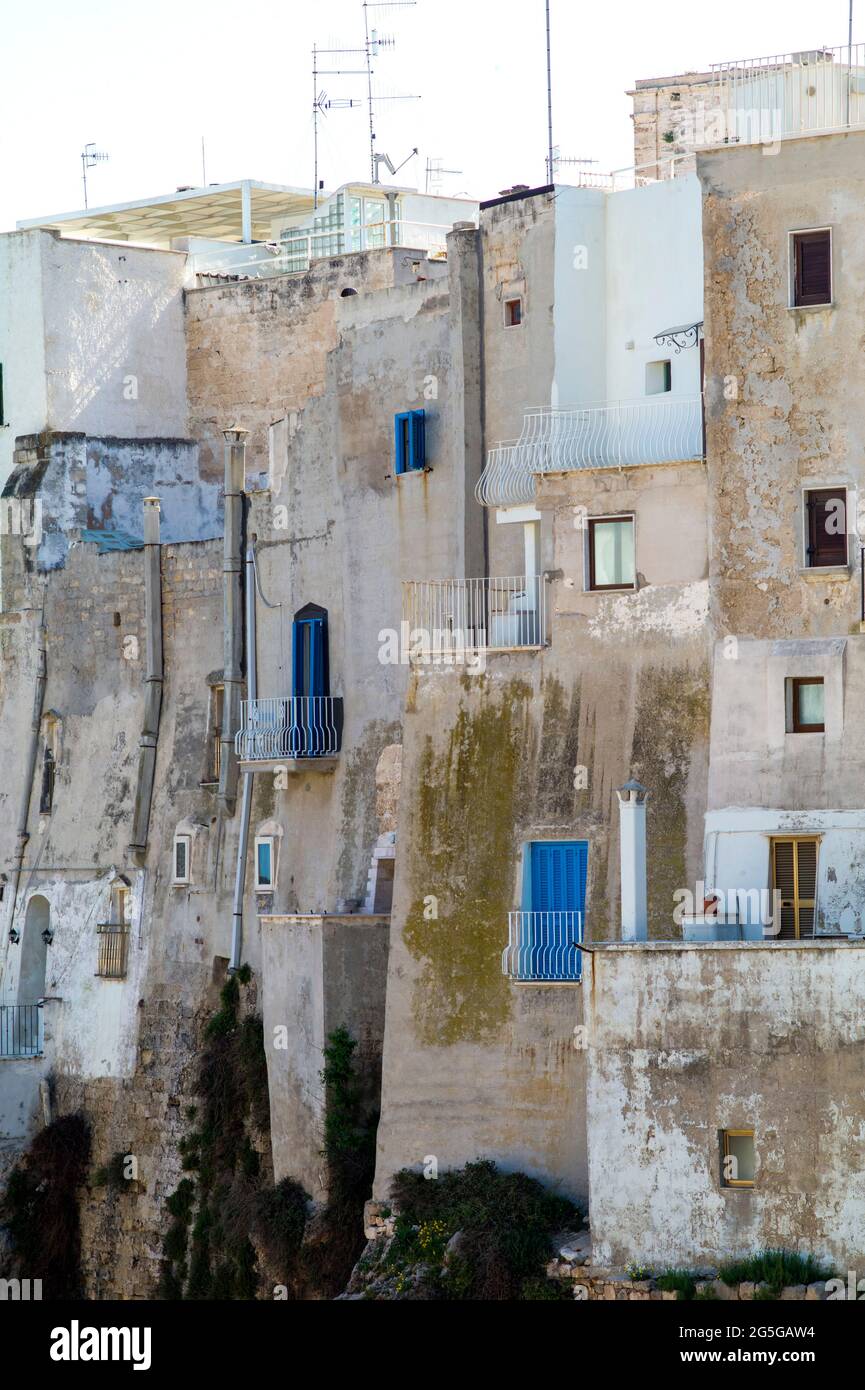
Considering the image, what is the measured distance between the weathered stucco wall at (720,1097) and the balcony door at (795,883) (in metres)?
1.93

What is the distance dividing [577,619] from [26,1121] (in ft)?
43.3

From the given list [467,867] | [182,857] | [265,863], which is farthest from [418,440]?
[182,857]

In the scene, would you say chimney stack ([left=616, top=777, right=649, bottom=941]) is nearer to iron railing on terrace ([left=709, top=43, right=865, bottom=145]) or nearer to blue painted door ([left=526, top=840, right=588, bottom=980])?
blue painted door ([left=526, top=840, right=588, bottom=980])

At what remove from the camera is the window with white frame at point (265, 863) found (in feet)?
125

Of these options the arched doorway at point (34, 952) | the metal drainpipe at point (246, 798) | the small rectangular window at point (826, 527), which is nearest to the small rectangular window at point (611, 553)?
the small rectangular window at point (826, 527)

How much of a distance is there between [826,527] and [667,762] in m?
2.93

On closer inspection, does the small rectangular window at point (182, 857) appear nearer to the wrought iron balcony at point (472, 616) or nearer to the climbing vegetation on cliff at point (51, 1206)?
the climbing vegetation on cliff at point (51, 1206)

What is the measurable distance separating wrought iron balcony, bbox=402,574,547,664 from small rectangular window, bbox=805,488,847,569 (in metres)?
3.15

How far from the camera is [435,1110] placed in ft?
106

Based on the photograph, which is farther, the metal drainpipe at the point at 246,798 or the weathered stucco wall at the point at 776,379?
the metal drainpipe at the point at 246,798

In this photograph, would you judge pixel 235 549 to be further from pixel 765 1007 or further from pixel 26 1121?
pixel 765 1007

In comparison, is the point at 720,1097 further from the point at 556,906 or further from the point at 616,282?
the point at 616,282

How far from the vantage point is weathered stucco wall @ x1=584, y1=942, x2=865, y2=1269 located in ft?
91.5

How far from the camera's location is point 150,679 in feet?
134
